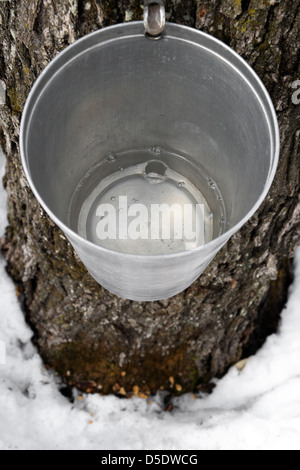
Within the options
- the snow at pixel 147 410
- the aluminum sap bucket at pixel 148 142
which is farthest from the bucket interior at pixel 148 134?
the snow at pixel 147 410

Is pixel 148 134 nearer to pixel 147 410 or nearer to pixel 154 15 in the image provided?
pixel 154 15

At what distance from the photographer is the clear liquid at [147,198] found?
1.20 meters

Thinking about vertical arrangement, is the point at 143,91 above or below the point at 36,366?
above

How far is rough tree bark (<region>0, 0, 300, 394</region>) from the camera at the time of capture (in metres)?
1.01

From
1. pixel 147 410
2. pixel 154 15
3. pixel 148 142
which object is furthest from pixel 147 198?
pixel 147 410

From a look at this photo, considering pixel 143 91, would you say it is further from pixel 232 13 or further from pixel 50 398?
pixel 50 398

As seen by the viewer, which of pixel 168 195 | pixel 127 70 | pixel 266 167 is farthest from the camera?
pixel 168 195

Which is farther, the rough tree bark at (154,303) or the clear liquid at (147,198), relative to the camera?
the clear liquid at (147,198)

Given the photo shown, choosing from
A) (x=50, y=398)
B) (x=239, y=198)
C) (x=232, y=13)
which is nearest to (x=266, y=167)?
(x=239, y=198)

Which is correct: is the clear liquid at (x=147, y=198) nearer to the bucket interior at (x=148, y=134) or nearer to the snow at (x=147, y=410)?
the bucket interior at (x=148, y=134)

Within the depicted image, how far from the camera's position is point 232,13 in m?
0.99

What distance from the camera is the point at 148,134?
1.25 m

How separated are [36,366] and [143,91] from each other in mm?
1102

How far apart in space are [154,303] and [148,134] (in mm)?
513
